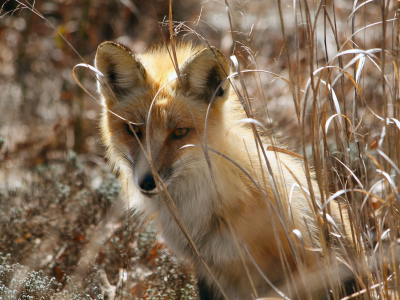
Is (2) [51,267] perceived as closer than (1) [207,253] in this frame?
No

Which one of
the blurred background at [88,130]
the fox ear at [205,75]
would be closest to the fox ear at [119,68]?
the fox ear at [205,75]

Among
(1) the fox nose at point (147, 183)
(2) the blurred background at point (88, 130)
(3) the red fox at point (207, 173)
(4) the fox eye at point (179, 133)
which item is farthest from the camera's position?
(2) the blurred background at point (88, 130)

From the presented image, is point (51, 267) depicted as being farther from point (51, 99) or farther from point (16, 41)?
point (16, 41)

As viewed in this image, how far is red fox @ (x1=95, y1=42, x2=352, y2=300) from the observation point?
241 centimetres

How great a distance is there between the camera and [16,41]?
722 cm

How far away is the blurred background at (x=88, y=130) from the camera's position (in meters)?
2.63

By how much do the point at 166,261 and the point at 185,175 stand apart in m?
0.98

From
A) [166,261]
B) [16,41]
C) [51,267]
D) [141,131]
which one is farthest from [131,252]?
[16,41]

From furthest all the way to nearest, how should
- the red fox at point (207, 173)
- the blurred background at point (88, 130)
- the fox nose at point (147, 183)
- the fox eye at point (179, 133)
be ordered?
the blurred background at point (88, 130)
the fox eye at point (179, 133)
the red fox at point (207, 173)
the fox nose at point (147, 183)

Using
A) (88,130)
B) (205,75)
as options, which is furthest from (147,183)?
(88,130)

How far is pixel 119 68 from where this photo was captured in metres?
2.68

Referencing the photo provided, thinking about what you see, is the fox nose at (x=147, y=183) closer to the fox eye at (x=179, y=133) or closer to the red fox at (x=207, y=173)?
the red fox at (x=207, y=173)

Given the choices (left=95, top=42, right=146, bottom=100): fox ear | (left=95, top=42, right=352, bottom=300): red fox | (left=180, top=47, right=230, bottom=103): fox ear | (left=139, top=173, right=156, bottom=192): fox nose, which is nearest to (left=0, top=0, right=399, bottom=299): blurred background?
(left=180, top=47, right=230, bottom=103): fox ear

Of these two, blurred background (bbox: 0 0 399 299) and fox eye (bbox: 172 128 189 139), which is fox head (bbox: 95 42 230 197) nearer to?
fox eye (bbox: 172 128 189 139)
